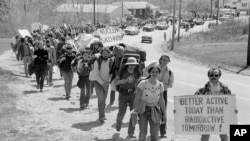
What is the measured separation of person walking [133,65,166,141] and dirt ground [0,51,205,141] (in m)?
1.42

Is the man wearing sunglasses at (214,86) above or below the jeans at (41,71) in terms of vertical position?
above

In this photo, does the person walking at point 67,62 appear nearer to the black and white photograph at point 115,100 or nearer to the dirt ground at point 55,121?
the black and white photograph at point 115,100

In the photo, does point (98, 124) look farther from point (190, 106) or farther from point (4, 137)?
point (190, 106)

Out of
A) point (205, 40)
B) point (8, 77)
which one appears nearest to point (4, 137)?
point (8, 77)

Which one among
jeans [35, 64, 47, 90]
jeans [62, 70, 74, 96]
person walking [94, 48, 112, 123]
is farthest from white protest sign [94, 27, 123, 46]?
person walking [94, 48, 112, 123]

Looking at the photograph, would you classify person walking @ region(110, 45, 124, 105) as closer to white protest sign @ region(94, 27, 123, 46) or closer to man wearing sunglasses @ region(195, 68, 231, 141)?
man wearing sunglasses @ region(195, 68, 231, 141)

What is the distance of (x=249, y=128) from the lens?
20.8ft

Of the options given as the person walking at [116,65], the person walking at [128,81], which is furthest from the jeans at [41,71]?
the person walking at [128,81]

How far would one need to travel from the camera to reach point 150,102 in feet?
23.9

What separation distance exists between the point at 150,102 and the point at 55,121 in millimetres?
3220

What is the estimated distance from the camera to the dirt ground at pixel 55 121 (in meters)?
8.56

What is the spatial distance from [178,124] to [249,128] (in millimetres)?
1158

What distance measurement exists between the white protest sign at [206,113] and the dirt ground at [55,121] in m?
1.93

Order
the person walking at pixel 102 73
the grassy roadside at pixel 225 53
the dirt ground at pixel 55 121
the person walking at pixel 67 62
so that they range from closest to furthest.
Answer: the dirt ground at pixel 55 121 → the person walking at pixel 102 73 → the person walking at pixel 67 62 → the grassy roadside at pixel 225 53
